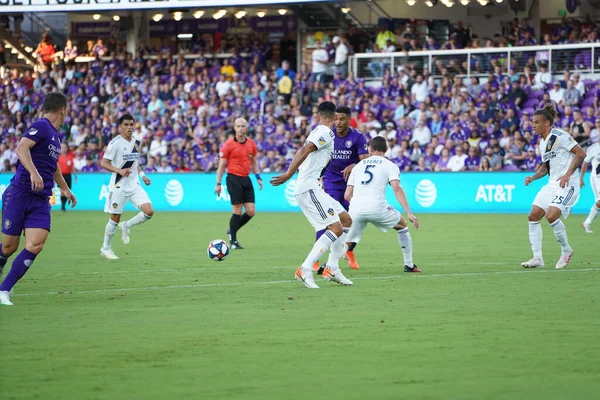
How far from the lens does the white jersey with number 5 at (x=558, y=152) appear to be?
527 inches

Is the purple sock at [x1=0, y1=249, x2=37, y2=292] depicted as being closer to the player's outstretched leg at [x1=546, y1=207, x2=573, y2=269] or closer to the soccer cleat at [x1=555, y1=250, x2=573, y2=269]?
the player's outstretched leg at [x1=546, y1=207, x2=573, y2=269]

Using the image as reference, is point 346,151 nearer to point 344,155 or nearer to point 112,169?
point 344,155

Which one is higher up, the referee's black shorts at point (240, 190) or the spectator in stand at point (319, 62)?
the spectator in stand at point (319, 62)

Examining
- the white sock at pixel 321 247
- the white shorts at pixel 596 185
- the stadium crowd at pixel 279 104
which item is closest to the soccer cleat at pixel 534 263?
the white sock at pixel 321 247

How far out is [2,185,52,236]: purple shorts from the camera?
998cm

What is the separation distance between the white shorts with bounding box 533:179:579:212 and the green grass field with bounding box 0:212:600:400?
897 mm

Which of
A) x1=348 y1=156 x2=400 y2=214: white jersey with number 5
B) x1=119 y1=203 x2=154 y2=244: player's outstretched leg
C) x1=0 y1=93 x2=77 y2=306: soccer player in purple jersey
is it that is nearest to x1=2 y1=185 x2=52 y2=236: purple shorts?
x1=0 y1=93 x2=77 y2=306: soccer player in purple jersey

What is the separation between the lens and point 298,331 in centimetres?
830

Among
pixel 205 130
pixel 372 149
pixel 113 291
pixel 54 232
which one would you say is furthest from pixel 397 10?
pixel 113 291

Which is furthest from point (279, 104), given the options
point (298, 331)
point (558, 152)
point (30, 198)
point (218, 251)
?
point (298, 331)

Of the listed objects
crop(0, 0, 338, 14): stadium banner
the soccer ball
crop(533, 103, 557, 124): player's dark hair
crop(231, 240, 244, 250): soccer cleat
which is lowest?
crop(231, 240, 244, 250): soccer cleat

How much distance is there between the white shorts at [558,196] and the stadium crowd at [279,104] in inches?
558

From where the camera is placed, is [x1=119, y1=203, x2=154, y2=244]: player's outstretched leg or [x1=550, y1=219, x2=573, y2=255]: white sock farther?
[x1=119, y1=203, x2=154, y2=244]: player's outstretched leg

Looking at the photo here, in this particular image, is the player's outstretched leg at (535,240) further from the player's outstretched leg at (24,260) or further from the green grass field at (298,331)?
the player's outstretched leg at (24,260)
